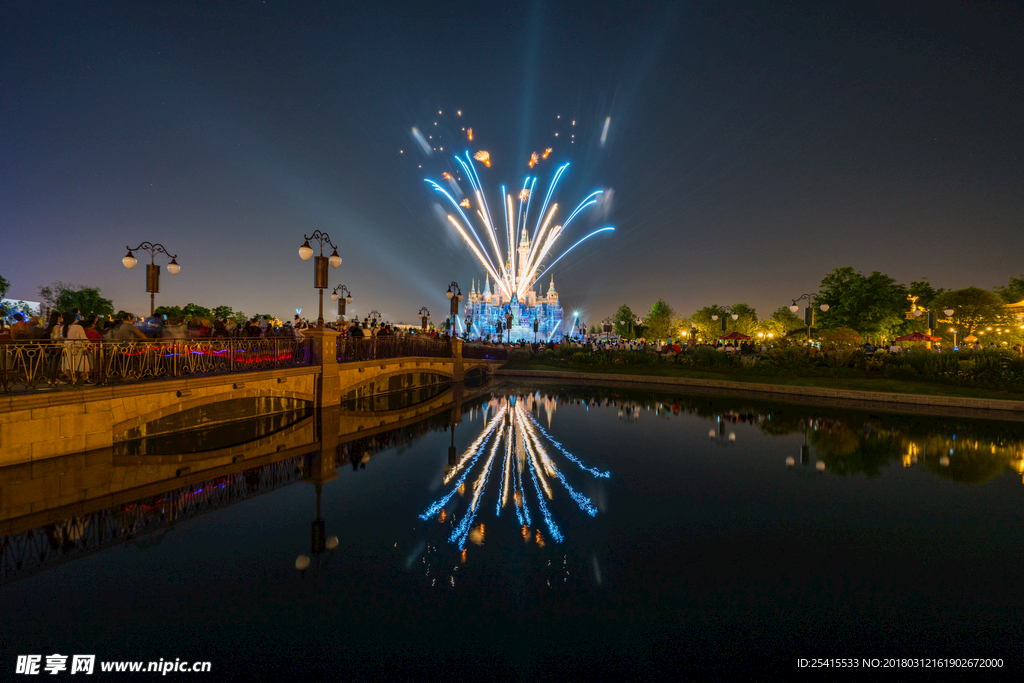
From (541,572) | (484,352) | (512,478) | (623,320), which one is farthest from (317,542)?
(623,320)

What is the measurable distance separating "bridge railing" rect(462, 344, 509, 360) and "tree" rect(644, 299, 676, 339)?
2334 inches

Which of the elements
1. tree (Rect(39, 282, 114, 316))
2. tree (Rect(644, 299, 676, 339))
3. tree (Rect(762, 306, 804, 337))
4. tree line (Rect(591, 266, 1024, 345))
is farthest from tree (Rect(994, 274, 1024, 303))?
tree (Rect(39, 282, 114, 316))

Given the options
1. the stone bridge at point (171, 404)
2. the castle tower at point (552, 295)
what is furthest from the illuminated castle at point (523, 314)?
the stone bridge at point (171, 404)

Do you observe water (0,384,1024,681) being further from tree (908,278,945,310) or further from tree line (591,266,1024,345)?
tree (908,278,945,310)

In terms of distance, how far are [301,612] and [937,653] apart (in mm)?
6884

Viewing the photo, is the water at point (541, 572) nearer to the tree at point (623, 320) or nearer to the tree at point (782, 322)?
the tree at point (782, 322)

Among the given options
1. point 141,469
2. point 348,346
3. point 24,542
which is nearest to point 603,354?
point 348,346

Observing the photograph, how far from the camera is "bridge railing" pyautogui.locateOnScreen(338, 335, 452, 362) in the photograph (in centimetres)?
2042

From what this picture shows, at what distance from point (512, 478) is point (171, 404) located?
9389mm

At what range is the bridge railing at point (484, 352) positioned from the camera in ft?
122

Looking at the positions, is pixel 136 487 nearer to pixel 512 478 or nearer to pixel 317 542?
pixel 317 542

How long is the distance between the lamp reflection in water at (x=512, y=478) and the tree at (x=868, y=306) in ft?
195

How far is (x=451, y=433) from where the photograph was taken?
16062 mm

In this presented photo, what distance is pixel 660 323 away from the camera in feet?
320
